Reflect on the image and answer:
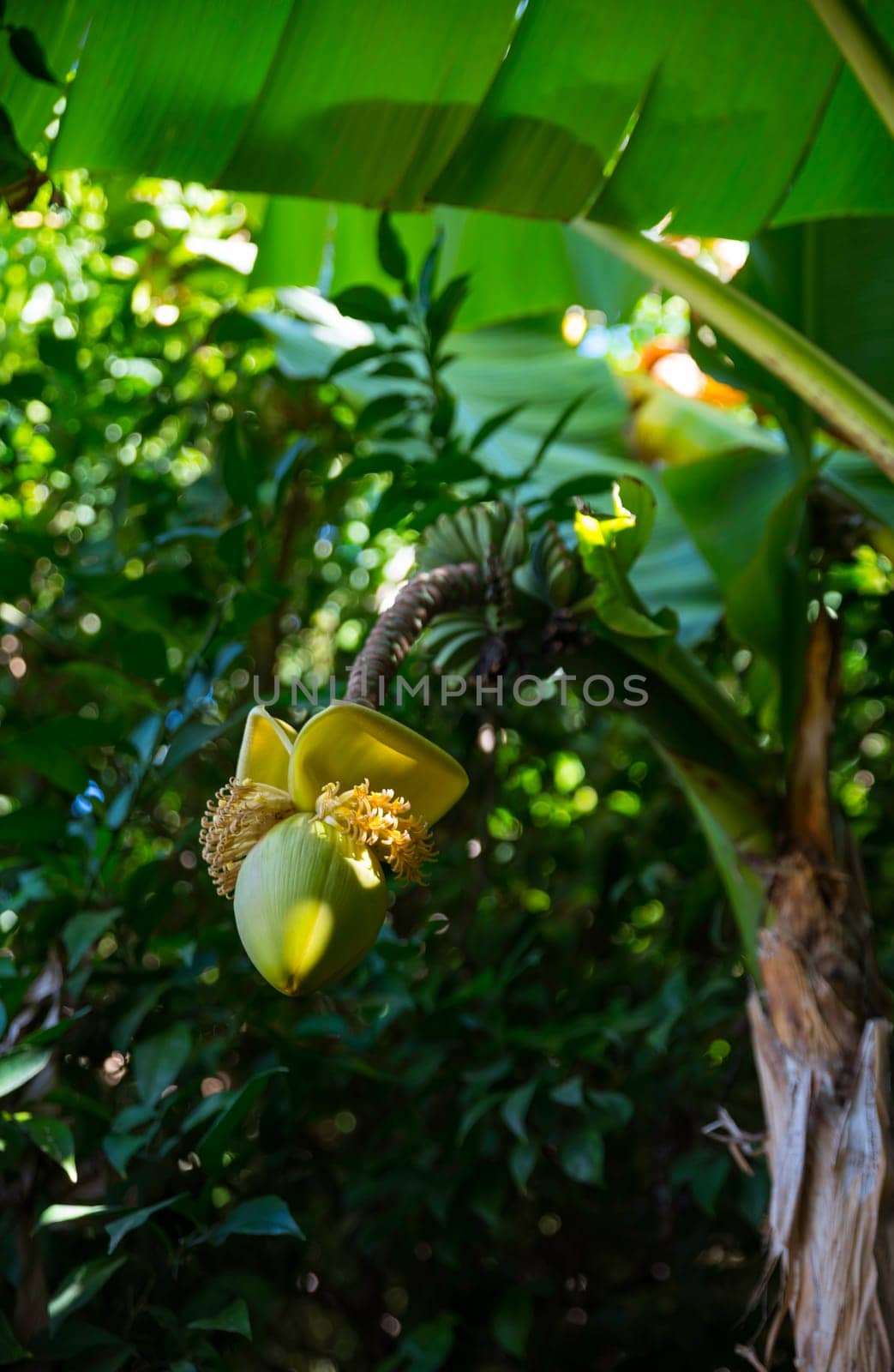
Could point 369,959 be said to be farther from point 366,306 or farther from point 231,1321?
point 366,306

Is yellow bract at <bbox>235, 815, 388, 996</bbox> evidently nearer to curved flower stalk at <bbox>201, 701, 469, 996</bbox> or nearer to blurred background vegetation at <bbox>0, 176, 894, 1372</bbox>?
curved flower stalk at <bbox>201, 701, 469, 996</bbox>

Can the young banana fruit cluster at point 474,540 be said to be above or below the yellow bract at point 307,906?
above

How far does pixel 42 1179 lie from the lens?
943 millimetres

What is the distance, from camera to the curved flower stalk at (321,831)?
589 mm

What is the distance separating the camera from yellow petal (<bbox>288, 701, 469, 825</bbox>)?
0.62 m

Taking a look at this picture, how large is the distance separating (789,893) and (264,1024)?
A: 570mm

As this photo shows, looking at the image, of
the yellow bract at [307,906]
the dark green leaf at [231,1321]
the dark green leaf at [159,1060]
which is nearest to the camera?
the yellow bract at [307,906]

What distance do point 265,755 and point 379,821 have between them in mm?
100

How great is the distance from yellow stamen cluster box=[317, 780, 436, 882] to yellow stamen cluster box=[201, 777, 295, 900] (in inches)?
1.4

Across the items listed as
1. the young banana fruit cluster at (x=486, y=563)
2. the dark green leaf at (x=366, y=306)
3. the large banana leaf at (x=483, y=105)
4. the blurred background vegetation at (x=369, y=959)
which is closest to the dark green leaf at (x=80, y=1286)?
the blurred background vegetation at (x=369, y=959)

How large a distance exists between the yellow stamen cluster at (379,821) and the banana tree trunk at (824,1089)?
62 centimetres

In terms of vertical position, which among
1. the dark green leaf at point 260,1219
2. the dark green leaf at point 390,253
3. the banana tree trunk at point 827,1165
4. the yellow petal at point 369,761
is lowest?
the dark green leaf at point 260,1219

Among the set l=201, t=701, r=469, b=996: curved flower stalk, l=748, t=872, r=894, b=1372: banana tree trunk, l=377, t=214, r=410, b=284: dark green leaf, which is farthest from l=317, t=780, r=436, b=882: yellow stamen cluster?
l=377, t=214, r=410, b=284: dark green leaf

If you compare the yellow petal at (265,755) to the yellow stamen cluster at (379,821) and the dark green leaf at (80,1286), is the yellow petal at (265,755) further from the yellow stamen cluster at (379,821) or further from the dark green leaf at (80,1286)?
the dark green leaf at (80,1286)
